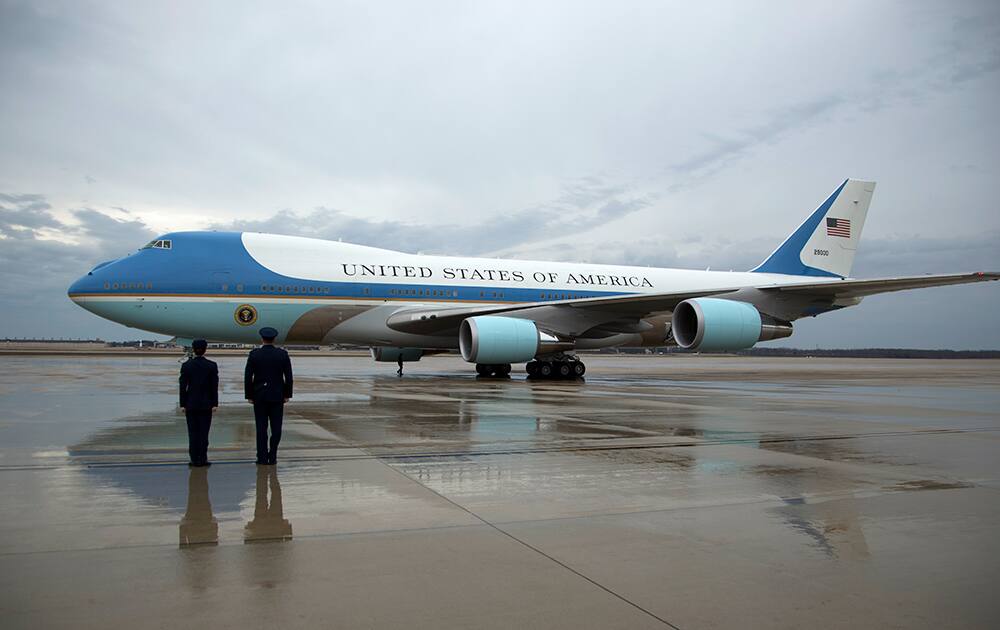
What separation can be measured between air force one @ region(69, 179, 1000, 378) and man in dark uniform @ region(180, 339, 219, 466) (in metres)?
10.9

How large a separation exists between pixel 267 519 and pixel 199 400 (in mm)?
2422

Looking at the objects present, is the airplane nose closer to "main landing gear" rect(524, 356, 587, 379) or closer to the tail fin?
"main landing gear" rect(524, 356, 587, 379)

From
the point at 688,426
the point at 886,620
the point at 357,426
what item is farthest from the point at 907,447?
the point at 357,426

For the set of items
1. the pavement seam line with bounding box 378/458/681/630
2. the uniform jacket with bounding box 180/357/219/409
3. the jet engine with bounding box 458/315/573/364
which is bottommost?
the pavement seam line with bounding box 378/458/681/630

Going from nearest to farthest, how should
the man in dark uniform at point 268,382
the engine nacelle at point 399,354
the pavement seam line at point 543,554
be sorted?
the pavement seam line at point 543,554
the man in dark uniform at point 268,382
the engine nacelle at point 399,354

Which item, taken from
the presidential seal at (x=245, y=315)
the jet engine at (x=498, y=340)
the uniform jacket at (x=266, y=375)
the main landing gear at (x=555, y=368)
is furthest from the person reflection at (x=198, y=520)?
the main landing gear at (x=555, y=368)

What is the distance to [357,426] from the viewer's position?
29.7 ft

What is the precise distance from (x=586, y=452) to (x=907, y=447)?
3700 millimetres

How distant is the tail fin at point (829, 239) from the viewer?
25031mm

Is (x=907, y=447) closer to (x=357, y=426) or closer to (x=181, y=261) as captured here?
(x=357, y=426)

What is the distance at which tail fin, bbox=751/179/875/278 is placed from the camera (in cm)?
2503

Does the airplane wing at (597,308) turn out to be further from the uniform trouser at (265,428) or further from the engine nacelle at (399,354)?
the uniform trouser at (265,428)

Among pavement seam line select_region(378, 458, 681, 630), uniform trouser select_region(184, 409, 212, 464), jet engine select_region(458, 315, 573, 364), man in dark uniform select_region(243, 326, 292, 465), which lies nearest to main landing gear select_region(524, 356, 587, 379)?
jet engine select_region(458, 315, 573, 364)

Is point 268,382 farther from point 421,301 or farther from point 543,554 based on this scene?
point 421,301
